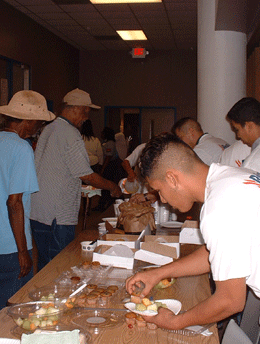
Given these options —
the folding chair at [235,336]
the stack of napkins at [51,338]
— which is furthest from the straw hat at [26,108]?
the folding chair at [235,336]

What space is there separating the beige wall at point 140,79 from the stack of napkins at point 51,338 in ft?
32.3

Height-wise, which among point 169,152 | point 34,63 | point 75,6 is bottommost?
point 169,152

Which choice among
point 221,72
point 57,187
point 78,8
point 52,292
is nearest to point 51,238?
point 57,187

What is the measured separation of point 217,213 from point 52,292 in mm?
847

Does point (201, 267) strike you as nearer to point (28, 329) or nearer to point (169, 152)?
point (169, 152)

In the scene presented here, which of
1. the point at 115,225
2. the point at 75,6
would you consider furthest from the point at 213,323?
the point at 75,6

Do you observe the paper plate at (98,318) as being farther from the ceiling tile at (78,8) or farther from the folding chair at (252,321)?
the ceiling tile at (78,8)

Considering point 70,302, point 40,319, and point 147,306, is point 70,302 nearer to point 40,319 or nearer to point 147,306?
point 40,319

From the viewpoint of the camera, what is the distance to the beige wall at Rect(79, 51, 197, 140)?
1088 centimetres

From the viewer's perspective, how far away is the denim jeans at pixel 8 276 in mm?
2262

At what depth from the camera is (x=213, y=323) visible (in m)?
1.52

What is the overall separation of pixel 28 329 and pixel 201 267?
79cm

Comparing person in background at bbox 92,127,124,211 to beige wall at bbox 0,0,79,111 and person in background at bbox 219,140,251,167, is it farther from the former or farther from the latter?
person in background at bbox 219,140,251,167

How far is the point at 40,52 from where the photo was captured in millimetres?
8383
